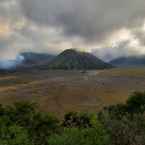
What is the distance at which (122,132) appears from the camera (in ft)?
86.2

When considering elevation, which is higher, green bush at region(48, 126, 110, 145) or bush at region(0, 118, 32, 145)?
green bush at region(48, 126, 110, 145)

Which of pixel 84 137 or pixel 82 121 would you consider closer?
pixel 84 137

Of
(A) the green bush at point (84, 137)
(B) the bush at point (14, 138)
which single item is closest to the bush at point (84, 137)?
(A) the green bush at point (84, 137)

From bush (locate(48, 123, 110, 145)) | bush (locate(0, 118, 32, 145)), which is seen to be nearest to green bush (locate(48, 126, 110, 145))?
bush (locate(48, 123, 110, 145))

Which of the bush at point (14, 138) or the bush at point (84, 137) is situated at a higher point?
the bush at point (84, 137)

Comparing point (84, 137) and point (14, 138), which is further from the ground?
point (84, 137)

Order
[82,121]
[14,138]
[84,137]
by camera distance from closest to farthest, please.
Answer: [84,137] < [14,138] < [82,121]

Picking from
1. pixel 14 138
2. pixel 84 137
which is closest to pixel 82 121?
pixel 14 138

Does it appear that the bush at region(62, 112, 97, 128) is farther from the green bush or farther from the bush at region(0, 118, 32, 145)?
the bush at region(0, 118, 32, 145)

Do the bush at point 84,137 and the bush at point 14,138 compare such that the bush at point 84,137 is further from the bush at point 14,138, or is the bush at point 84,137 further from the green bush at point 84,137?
the bush at point 14,138

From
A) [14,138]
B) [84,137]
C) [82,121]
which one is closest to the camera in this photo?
[84,137]

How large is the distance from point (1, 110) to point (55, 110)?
A: 35796 mm

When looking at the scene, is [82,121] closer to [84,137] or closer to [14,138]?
[14,138]

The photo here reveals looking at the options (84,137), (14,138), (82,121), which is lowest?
(82,121)
